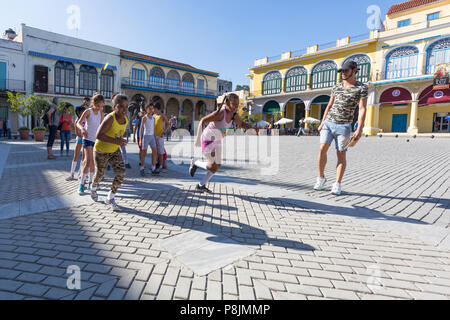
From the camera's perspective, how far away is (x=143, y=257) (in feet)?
7.40

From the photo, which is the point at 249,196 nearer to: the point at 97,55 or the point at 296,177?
the point at 296,177

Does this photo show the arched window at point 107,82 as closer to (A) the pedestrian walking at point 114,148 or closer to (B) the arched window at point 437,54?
(A) the pedestrian walking at point 114,148

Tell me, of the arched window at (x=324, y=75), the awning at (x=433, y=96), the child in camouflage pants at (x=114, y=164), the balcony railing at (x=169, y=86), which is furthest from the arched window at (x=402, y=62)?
the child in camouflage pants at (x=114, y=164)

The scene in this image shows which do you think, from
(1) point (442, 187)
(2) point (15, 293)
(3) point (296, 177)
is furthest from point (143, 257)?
(1) point (442, 187)

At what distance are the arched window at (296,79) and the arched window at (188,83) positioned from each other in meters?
13.6

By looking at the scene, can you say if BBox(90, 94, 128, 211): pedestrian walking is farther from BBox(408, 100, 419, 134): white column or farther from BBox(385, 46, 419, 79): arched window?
BBox(385, 46, 419, 79): arched window

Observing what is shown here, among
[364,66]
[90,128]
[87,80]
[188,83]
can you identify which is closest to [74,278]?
[90,128]

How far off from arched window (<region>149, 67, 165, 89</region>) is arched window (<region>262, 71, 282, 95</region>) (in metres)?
14.4

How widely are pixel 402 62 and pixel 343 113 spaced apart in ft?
95.9

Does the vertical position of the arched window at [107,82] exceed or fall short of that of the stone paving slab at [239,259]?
it exceeds it

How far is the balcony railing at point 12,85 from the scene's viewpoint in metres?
24.6

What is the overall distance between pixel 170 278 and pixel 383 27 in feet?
128

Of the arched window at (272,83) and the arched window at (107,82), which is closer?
the arched window at (107,82)

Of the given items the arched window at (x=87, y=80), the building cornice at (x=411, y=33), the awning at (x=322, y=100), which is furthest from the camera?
the awning at (x=322, y=100)
